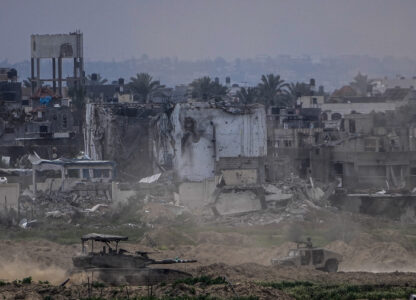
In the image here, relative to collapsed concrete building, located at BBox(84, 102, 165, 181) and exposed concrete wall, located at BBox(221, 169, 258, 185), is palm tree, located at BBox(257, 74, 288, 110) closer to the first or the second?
collapsed concrete building, located at BBox(84, 102, 165, 181)

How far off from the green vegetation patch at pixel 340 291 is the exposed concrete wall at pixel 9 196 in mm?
24024

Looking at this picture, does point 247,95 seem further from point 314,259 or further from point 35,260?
point 314,259

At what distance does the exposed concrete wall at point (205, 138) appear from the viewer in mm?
63812

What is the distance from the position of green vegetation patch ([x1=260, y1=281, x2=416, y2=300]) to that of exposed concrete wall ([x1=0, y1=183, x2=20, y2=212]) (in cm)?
2402

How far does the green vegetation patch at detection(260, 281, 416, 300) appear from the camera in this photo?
30.7m

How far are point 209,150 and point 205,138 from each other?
708 millimetres

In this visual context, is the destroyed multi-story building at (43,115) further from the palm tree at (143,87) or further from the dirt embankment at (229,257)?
the dirt embankment at (229,257)

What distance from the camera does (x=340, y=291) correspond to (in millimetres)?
31234

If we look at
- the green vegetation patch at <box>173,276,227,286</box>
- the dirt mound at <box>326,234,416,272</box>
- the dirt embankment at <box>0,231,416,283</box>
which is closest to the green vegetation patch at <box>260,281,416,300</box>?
the green vegetation patch at <box>173,276,227,286</box>

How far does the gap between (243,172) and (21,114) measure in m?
30.0

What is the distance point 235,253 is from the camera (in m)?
43.0

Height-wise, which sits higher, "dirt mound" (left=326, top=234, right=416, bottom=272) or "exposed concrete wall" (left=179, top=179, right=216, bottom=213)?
"exposed concrete wall" (left=179, top=179, right=216, bottom=213)

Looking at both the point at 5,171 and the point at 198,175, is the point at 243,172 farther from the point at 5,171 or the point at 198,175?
the point at 5,171

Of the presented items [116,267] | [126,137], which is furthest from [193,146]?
[116,267]
